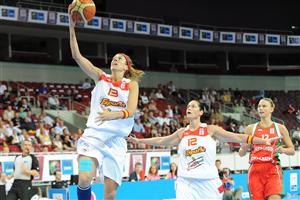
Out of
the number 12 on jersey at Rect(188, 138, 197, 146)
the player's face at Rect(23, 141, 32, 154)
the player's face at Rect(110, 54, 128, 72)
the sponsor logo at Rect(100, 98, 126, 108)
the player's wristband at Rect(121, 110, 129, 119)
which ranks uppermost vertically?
the player's face at Rect(110, 54, 128, 72)

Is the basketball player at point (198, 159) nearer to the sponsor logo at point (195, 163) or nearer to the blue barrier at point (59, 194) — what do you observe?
the sponsor logo at point (195, 163)

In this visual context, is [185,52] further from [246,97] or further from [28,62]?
[28,62]

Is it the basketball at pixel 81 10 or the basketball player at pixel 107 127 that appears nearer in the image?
the basketball player at pixel 107 127

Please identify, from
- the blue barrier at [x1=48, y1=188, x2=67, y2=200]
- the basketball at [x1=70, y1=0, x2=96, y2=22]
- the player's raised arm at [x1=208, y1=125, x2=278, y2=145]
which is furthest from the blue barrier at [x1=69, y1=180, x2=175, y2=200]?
the basketball at [x1=70, y1=0, x2=96, y2=22]

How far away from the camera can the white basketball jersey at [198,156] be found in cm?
754

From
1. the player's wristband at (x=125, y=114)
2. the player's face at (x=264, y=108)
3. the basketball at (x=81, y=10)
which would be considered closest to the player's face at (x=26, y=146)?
the player's face at (x=264, y=108)

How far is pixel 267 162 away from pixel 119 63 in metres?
3.21

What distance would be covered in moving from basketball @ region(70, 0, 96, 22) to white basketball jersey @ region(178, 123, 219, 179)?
209 cm

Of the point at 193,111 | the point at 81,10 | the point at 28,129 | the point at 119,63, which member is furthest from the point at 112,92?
the point at 28,129

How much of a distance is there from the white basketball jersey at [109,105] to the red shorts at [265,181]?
112 inches

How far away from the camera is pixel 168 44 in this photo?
35.8 m

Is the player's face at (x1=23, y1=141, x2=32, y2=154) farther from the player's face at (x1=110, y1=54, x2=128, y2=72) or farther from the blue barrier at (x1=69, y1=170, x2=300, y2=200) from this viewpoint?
the player's face at (x1=110, y1=54, x2=128, y2=72)

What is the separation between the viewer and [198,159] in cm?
759

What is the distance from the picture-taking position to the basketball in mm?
7082
